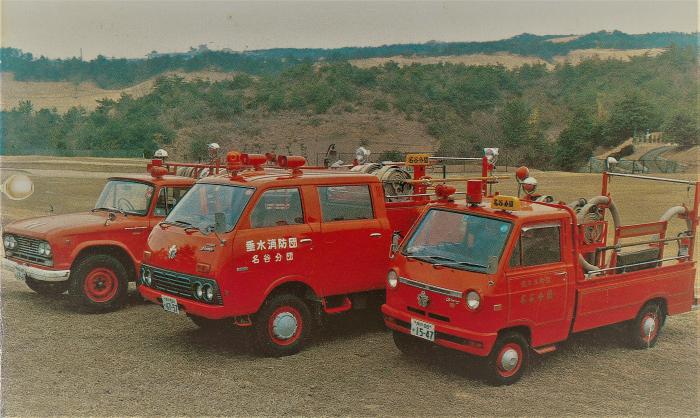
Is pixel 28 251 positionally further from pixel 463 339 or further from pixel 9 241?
pixel 463 339

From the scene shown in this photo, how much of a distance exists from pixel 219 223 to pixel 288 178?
1165 millimetres

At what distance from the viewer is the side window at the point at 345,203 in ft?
28.7

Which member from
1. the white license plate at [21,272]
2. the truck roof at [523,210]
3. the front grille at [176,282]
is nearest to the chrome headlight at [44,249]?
the white license plate at [21,272]

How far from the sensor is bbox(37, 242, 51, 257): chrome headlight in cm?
990

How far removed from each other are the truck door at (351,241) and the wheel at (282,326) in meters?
0.48

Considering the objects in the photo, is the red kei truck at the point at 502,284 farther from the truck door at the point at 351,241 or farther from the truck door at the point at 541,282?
the truck door at the point at 351,241

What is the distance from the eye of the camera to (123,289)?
10375 millimetres

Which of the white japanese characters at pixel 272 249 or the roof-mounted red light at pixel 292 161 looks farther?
the roof-mounted red light at pixel 292 161

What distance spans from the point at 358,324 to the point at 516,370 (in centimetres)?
290

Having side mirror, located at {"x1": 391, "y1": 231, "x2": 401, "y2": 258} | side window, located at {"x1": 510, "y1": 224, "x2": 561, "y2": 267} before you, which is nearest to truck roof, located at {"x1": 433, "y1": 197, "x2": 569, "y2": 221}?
side window, located at {"x1": 510, "y1": 224, "x2": 561, "y2": 267}

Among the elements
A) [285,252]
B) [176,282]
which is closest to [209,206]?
[176,282]

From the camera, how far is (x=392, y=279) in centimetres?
796

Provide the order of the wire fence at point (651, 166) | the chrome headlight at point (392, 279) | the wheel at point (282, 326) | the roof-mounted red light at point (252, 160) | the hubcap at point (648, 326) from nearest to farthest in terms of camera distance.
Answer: the chrome headlight at point (392, 279), the wheel at point (282, 326), the hubcap at point (648, 326), the roof-mounted red light at point (252, 160), the wire fence at point (651, 166)

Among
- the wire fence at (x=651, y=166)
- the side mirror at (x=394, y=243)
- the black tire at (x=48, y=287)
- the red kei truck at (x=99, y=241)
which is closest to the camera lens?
the side mirror at (x=394, y=243)
